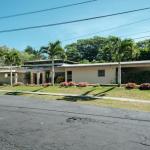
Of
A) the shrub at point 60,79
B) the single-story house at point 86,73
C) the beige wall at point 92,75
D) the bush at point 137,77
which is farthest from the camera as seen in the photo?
the shrub at point 60,79

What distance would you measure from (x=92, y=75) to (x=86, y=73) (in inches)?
39.6

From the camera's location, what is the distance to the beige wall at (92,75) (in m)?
37.5

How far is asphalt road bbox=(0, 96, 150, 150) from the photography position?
8.85 metres

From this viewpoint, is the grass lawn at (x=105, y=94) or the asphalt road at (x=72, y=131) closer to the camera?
the asphalt road at (x=72, y=131)

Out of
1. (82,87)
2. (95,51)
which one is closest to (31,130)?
Result: (82,87)

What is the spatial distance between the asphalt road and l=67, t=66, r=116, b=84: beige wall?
22.5 metres

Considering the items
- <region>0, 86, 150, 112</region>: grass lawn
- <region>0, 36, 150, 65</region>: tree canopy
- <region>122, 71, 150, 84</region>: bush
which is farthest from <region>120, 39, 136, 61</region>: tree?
<region>122, 71, 150, 84</region>: bush

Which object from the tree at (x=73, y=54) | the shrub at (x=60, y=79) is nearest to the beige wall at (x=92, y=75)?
the shrub at (x=60, y=79)

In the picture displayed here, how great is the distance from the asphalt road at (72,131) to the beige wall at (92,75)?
886 inches

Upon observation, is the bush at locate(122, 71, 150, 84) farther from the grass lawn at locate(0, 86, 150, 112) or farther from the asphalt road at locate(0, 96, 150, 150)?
the asphalt road at locate(0, 96, 150, 150)

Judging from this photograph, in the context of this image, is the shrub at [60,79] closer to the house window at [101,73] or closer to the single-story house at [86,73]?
the single-story house at [86,73]

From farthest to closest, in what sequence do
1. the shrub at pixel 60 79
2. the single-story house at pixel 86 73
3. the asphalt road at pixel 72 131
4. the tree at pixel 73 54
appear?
the tree at pixel 73 54, the shrub at pixel 60 79, the single-story house at pixel 86 73, the asphalt road at pixel 72 131

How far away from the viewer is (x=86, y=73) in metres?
39.5

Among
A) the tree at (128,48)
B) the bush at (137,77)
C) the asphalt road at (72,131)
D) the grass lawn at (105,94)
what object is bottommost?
the grass lawn at (105,94)
